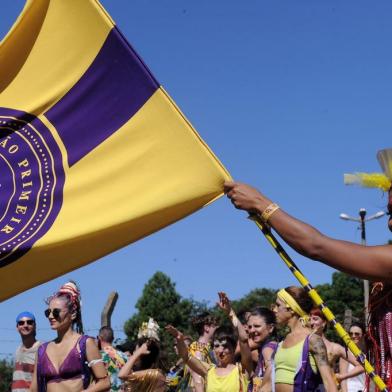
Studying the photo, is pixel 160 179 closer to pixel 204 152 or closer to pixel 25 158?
pixel 204 152

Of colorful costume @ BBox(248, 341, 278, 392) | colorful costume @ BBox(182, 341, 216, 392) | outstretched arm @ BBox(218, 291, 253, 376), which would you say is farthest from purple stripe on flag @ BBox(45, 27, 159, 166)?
colorful costume @ BBox(182, 341, 216, 392)

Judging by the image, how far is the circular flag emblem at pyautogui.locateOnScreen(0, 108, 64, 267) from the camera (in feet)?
21.2

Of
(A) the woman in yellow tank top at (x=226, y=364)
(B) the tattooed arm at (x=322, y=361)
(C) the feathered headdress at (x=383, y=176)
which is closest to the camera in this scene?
(C) the feathered headdress at (x=383, y=176)

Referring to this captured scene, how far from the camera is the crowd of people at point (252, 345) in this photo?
436 cm

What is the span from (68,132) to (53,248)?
0.85m

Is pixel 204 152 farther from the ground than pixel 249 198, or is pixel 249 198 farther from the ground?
pixel 204 152

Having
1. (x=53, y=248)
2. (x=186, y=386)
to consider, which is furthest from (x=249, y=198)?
(x=186, y=386)

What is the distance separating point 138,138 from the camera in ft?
20.5

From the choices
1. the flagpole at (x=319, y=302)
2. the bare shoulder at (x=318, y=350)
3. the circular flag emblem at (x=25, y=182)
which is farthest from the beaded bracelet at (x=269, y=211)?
the bare shoulder at (x=318, y=350)

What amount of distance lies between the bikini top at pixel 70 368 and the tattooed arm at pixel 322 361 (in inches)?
79.3

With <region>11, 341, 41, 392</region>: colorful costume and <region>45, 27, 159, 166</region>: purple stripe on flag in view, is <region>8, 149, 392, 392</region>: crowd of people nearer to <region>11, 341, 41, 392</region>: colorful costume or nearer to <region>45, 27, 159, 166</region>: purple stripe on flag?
<region>11, 341, 41, 392</region>: colorful costume

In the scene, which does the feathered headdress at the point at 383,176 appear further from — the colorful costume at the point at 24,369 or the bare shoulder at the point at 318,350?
the colorful costume at the point at 24,369

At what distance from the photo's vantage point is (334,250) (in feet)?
14.0

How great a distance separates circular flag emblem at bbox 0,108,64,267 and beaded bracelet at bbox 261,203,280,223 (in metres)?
2.26
